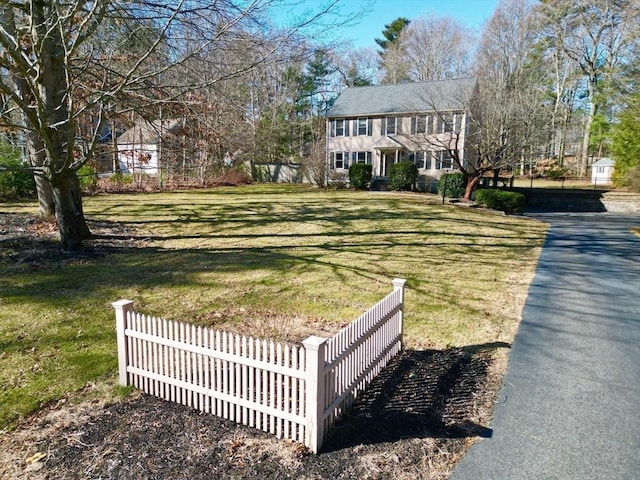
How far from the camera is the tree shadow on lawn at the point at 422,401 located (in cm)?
350

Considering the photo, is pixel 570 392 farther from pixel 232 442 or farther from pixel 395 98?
pixel 395 98

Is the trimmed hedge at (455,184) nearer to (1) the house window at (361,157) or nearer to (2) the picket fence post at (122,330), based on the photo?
(1) the house window at (361,157)

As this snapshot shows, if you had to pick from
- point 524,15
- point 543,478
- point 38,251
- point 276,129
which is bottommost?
point 543,478

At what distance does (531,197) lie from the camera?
2714 cm

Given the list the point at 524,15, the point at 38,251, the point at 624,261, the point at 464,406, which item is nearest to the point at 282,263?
the point at 38,251

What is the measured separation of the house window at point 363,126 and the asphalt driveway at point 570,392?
23615 millimetres

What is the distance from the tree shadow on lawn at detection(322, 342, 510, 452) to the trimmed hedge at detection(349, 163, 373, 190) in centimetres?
2331

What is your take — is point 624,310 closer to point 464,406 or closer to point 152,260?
point 464,406

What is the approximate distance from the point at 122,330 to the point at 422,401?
2.88 m

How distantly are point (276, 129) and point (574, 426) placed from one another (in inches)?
1363

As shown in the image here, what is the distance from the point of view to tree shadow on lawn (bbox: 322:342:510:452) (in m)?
3.50

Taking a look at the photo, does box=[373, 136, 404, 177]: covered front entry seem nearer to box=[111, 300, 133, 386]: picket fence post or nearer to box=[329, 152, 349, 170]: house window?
box=[329, 152, 349, 170]: house window

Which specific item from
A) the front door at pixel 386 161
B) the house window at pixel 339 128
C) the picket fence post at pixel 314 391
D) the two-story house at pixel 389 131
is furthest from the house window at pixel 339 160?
the picket fence post at pixel 314 391

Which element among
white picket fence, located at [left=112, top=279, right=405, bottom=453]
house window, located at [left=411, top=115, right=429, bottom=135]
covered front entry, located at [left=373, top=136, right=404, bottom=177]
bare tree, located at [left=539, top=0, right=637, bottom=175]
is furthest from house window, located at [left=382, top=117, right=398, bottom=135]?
white picket fence, located at [left=112, top=279, right=405, bottom=453]
